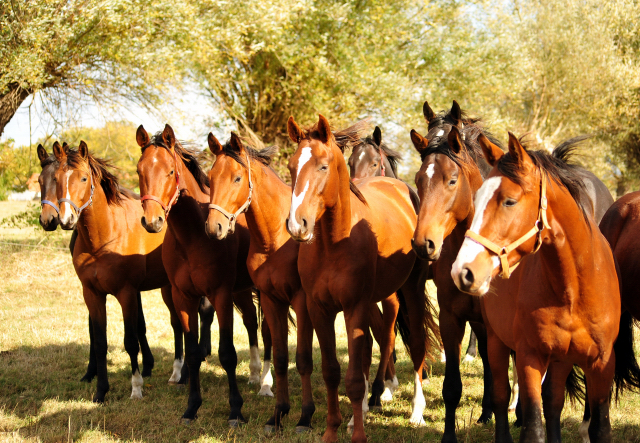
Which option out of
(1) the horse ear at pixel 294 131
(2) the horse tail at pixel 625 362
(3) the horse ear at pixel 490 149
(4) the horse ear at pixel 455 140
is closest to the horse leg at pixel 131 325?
(1) the horse ear at pixel 294 131

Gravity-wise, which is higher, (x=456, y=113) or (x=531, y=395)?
(x=456, y=113)

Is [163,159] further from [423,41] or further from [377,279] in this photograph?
[423,41]

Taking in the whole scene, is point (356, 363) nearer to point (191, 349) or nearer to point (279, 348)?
point (279, 348)

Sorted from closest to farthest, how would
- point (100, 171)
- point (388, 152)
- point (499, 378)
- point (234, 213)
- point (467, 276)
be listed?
1. point (467, 276)
2. point (499, 378)
3. point (234, 213)
4. point (100, 171)
5. point (388, 152)

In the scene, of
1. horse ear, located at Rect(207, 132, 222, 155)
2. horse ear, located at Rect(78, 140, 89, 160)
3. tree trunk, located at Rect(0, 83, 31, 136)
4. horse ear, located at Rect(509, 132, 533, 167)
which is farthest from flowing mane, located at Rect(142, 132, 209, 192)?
tree trunk, located at Rect(0, 83, 31, 136)

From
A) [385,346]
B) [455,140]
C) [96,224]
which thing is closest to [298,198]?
[455,140]

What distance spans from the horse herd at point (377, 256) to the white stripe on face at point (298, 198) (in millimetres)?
11

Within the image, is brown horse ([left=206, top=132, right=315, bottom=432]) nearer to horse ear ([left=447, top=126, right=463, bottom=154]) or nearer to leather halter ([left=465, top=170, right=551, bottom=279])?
horse ear ([left=447, top=126, right=463, bottom=154])

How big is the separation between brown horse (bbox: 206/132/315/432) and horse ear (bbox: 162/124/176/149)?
1.87 feet

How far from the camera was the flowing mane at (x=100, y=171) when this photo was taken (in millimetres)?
5738

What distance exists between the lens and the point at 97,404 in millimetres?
5441

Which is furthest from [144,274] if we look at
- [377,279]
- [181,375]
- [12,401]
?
[377,279]

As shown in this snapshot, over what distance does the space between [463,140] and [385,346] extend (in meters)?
2.52

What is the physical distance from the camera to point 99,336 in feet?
19.1
